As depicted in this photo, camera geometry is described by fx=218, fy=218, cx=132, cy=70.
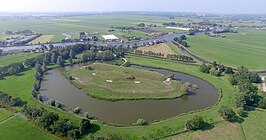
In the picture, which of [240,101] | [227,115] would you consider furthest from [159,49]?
[227,115]

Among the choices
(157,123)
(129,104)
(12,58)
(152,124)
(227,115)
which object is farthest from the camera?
(12,58)

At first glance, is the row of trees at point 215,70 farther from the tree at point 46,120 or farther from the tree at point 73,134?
the tree at point 46,120

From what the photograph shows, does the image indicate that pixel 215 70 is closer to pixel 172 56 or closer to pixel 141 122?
pixel 172 56

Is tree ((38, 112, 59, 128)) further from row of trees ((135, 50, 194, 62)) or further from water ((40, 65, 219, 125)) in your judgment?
row of trees ((135, 50, 194, 62))

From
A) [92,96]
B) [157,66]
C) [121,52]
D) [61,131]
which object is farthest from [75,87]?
[121,52]

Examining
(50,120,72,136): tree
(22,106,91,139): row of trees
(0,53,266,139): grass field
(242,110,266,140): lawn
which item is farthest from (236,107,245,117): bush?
(50,120,72,136): tree

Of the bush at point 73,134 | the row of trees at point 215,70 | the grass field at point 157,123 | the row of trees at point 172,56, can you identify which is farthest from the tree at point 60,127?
the row of trees at point 172,56

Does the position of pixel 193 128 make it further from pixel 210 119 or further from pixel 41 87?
pixel 41 87

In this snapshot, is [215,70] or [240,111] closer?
[240,111]
